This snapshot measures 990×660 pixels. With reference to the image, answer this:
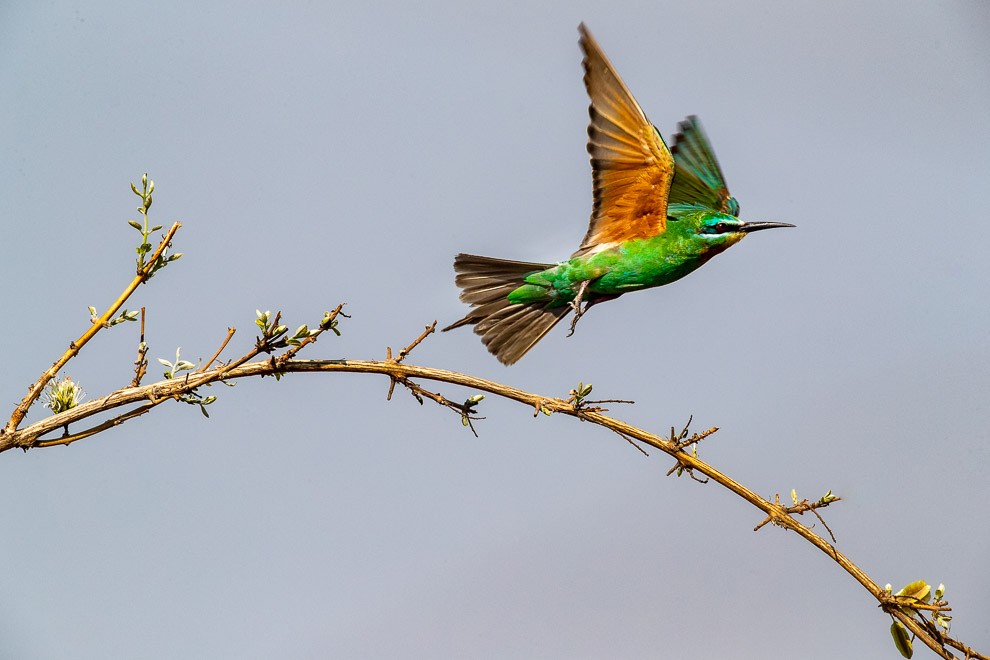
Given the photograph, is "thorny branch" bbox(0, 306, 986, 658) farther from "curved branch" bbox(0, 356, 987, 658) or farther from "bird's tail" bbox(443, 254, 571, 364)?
"bird's tail" bbox(443, 254, 571, 364)

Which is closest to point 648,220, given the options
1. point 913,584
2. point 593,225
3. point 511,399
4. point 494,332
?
point 593,225

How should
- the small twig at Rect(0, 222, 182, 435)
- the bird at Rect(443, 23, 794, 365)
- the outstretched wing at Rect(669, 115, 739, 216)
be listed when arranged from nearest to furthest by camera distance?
the small twig at Rect(0, 222, 182, 435) → the bird at Rect(443, 23, 794, 365) → the outstretched wing at Rect(669, 115, 739, 216)

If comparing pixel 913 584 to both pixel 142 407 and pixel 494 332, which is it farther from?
pixel 494 332

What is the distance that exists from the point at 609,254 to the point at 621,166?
0.53 meters

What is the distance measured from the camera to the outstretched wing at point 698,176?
7.12m

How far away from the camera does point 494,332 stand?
5773 millimetres

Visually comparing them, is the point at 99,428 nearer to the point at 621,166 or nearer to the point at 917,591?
the point at 917,591

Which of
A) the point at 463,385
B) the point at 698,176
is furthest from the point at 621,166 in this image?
the point at 463,385

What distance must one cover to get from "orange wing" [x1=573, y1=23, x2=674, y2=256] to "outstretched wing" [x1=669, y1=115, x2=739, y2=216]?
4.66 ft

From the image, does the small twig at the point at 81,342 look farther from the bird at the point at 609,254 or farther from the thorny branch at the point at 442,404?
the bird at the point at 609,254

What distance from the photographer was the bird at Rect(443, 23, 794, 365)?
553cm

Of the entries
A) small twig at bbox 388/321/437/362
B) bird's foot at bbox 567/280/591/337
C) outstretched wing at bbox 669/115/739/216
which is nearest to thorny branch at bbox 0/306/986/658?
small twig at bbox 388/321/437/362

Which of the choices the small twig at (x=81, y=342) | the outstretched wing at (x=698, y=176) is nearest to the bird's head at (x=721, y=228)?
the outstretched wing at (x=698, y=176)

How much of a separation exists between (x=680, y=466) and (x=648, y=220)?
105 inches
